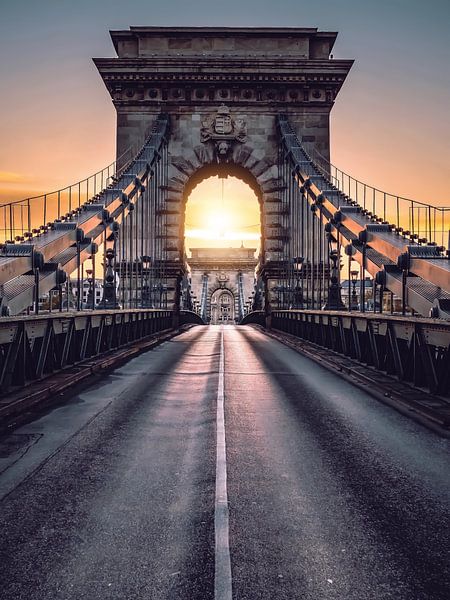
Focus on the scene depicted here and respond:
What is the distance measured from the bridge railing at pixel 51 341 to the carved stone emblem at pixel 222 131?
23884 mm

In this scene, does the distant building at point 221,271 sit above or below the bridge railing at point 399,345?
above

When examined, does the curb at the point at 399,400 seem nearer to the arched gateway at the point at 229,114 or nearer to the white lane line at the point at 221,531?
the white lane line at the point at 221,531

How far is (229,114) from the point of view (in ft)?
139

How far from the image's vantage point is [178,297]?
144 feet

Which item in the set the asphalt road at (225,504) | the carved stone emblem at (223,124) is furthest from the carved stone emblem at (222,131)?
the asphalt road at (225,504)

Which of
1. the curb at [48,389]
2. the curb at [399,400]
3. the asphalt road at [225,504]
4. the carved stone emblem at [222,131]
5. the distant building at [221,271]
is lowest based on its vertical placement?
the asphalt road at [225,504]

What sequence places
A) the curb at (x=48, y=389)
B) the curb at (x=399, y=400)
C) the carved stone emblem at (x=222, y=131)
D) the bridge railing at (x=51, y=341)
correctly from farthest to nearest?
1. the carved stone emblem at (x=222, y=131)
2. the bridge railing at (x=51, y=341)
3. the curb at (x=48, y=389)
4. the curb at (x=399, y=400)

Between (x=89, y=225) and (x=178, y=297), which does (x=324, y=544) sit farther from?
(x=178, y=297)

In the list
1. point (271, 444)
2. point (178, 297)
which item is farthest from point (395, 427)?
point (178, 297)

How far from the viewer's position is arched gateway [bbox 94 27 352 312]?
42.3 m

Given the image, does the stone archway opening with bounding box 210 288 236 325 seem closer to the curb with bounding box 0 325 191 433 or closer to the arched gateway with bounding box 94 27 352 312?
the arched gateway with bounding box 94 27 352 312

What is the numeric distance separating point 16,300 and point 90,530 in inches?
298

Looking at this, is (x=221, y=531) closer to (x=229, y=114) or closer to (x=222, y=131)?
(x=222, y=131)

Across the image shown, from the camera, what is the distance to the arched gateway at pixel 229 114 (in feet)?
139
